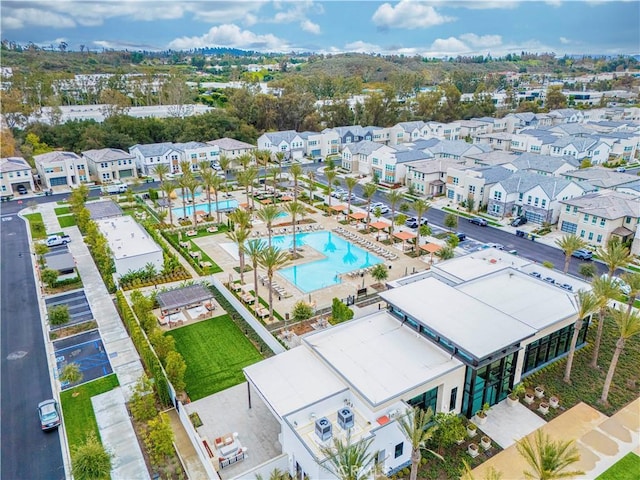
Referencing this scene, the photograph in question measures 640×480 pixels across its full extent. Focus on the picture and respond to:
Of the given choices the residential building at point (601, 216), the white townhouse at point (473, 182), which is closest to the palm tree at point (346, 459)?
the residential building at point (601, 216)

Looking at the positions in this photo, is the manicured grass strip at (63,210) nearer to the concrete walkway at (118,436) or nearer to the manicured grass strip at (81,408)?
the manicured grass strip at (81,408)

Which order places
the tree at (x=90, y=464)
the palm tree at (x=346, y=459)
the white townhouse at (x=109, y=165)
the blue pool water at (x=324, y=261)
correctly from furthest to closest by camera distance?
1. the white townhouse at (x=109, y=165)
2. the blue pool water at (x=324, y=261)
3. the tree at (x=90, y=464)
4. the palm tree at (x=346, y=459)

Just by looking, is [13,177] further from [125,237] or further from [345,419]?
[345,419]

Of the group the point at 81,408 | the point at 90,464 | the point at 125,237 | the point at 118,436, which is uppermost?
the point at 125,237

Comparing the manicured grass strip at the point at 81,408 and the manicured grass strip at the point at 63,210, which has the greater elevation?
the manicured grass strip at the point at 63,210

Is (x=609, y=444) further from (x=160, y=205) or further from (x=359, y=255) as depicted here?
(x=160, y=205)

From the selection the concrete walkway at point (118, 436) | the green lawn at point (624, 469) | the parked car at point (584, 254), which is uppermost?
the parked car at point (584, 254)

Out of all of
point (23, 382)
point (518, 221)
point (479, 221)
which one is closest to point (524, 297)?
point (479, 221)
